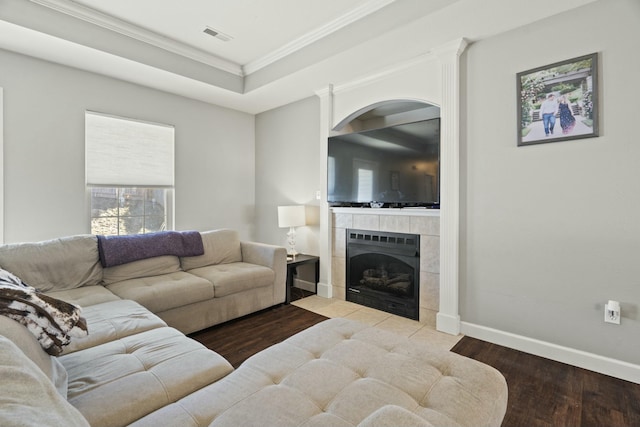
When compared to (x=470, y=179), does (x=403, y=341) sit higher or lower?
lower

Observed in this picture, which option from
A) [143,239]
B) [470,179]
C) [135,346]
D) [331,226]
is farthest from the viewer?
[331,226]

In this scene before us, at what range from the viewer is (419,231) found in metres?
3.03

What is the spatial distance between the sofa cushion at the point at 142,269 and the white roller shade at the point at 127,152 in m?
1.18

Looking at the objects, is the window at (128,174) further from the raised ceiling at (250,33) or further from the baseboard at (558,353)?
the baseboard at (558,353)

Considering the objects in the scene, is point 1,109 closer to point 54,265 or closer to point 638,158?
point 54,265

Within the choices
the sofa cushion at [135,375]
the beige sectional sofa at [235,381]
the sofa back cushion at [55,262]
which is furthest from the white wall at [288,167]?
the sofa cushion at [135,375]

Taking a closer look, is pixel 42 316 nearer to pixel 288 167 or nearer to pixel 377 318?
pixel 377 318

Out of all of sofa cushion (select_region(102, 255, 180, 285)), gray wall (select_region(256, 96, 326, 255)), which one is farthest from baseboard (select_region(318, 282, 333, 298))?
sofa cushion (select_region(102, 255, 180, 285))

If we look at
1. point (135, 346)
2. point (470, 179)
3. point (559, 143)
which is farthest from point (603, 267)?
point (135, 346)

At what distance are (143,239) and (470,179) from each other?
3.06 m

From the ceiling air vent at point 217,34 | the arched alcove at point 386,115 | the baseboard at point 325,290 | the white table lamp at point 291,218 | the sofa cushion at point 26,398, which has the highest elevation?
the ceiling air vent at point 217,34

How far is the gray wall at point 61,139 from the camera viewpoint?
2.86 m

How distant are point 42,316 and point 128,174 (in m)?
2.74

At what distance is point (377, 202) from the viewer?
331 cm
